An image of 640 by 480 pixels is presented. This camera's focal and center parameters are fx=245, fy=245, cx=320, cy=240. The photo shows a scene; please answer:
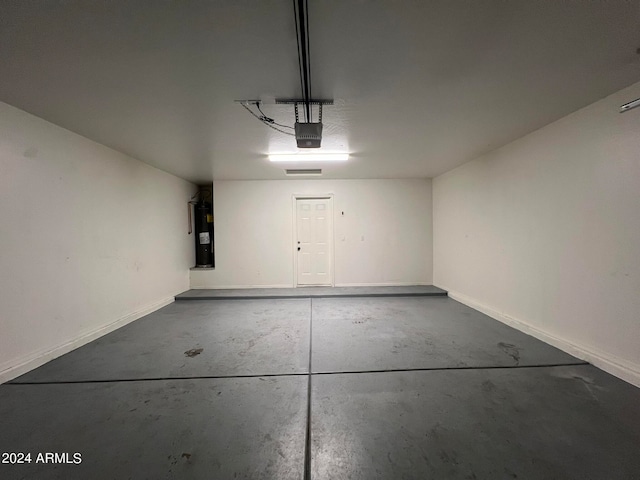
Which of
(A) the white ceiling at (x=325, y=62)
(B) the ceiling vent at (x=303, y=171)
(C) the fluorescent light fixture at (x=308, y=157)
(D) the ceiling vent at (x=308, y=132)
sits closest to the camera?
(A) the white ceiling at (x=325, y=62)

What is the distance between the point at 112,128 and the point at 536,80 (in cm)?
388

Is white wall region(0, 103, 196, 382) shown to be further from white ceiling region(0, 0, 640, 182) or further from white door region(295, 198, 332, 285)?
white door region(295, 198, 332, 285)

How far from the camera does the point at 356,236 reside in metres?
5.32

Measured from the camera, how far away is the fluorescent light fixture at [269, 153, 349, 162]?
3.58 m

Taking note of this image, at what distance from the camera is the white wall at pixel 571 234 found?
2006 millimetres

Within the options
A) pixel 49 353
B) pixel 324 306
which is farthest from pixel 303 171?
pixel 49 353

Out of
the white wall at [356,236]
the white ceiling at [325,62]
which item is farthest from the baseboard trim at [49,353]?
the white ceiling at [325,62]

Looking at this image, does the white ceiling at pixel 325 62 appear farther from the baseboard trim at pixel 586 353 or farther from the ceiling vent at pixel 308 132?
the baseboard trim at pixel 586 353

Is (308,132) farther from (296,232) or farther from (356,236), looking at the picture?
(356,236)

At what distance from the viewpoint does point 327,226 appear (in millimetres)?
5355

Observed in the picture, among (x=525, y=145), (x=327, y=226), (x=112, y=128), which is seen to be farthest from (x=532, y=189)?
(x=112, y=128)

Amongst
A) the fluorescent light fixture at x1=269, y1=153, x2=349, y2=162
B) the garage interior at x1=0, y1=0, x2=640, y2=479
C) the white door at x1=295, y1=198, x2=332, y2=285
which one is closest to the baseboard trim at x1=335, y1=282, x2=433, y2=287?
the white door at x1=295, y1=198, x2=332, y2=285

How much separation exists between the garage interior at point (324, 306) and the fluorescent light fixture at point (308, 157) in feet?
0.16

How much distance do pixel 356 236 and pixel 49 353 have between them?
15.3ft
